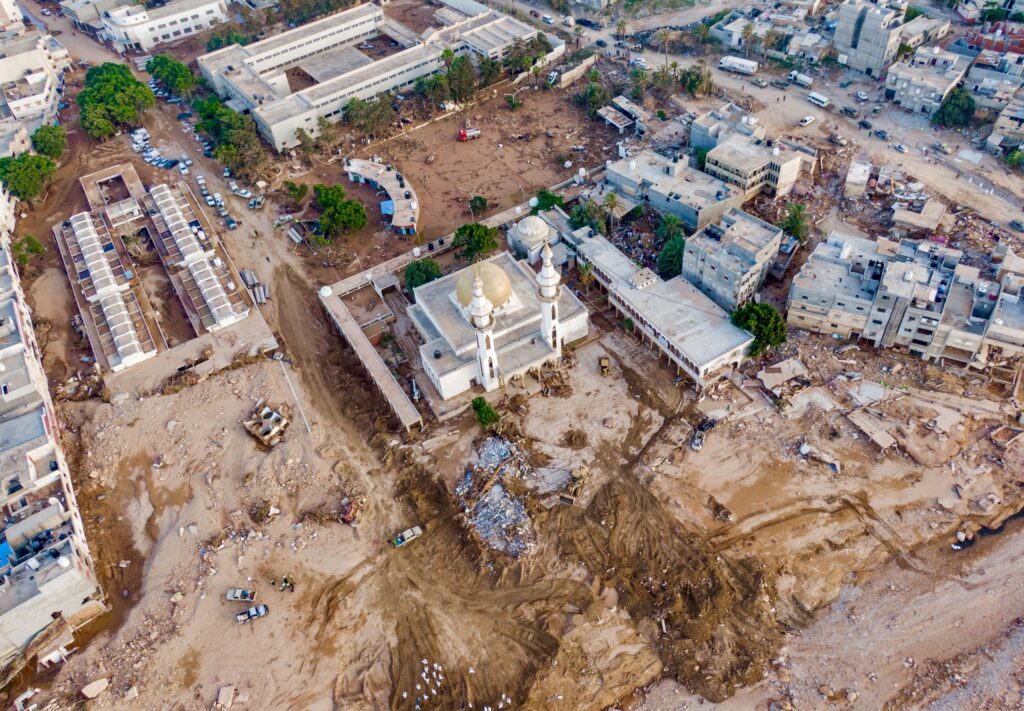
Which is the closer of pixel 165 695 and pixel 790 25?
pixel 165 695

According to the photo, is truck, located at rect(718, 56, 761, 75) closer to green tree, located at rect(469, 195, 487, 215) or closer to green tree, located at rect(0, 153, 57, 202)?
green tree, located at rect(469, 195, 487, 215)

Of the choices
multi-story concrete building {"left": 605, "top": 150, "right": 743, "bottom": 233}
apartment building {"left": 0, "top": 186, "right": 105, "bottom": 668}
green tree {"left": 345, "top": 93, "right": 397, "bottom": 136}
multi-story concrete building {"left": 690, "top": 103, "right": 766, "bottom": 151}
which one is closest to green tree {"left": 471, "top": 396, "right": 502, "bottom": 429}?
apartment building {"left": 0, "top": 186, "right": 105, "bottom": 668}

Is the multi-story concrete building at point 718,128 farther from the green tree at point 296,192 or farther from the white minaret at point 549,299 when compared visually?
the green tree at point 296,192

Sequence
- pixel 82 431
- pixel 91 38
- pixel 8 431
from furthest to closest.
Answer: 1. pixel 91 38
2. pixel 82 431
3. pixel 8 431

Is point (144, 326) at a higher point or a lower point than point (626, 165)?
lower

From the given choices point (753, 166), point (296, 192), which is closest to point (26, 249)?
point (296, 192)

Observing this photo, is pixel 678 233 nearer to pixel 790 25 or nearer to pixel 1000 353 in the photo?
pixel 1000 353

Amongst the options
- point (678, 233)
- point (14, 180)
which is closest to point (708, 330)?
point (678, 233)
